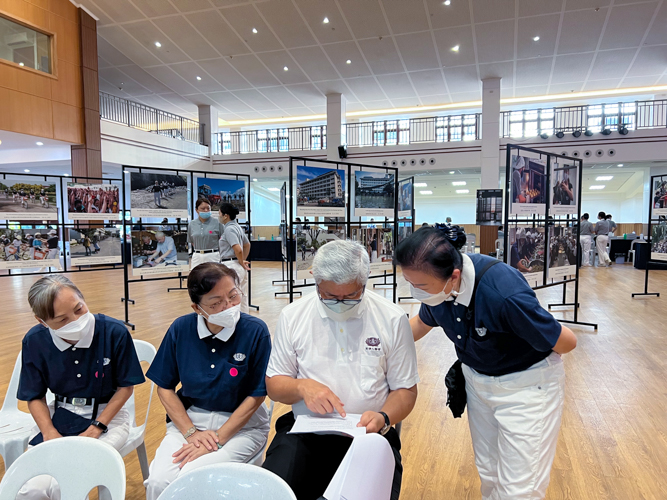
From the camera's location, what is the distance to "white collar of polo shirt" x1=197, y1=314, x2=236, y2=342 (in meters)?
1.62

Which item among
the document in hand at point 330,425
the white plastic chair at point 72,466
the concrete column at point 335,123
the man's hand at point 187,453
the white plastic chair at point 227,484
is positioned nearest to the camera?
the white plastic chair at point 227,484

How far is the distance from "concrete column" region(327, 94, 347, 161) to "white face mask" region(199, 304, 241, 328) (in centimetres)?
1392

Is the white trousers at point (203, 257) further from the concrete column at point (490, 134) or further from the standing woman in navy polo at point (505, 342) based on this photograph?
the concrete column at point (490, 134)

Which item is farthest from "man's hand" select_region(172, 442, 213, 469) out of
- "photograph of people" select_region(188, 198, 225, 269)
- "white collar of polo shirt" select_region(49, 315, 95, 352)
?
"photograph of people" select_region(188, 198, 225, 269)

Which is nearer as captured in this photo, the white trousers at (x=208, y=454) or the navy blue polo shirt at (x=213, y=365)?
the white trousers at (x=208, y=454)

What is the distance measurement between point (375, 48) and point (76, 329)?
12.3 m

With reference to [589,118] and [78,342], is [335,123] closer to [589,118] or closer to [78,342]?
[589,118]

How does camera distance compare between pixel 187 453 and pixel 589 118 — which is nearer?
pixel 187 453

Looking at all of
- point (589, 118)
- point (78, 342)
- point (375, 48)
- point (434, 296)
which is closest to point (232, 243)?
point (78, 342)

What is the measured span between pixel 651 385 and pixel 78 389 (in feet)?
13.5

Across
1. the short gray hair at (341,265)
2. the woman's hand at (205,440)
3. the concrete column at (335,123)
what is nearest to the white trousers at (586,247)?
the concrete column at (335,123)

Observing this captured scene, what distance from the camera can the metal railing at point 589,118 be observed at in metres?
13.0

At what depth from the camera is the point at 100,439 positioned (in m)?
1.65

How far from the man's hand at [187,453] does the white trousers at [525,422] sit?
107 centimetres
